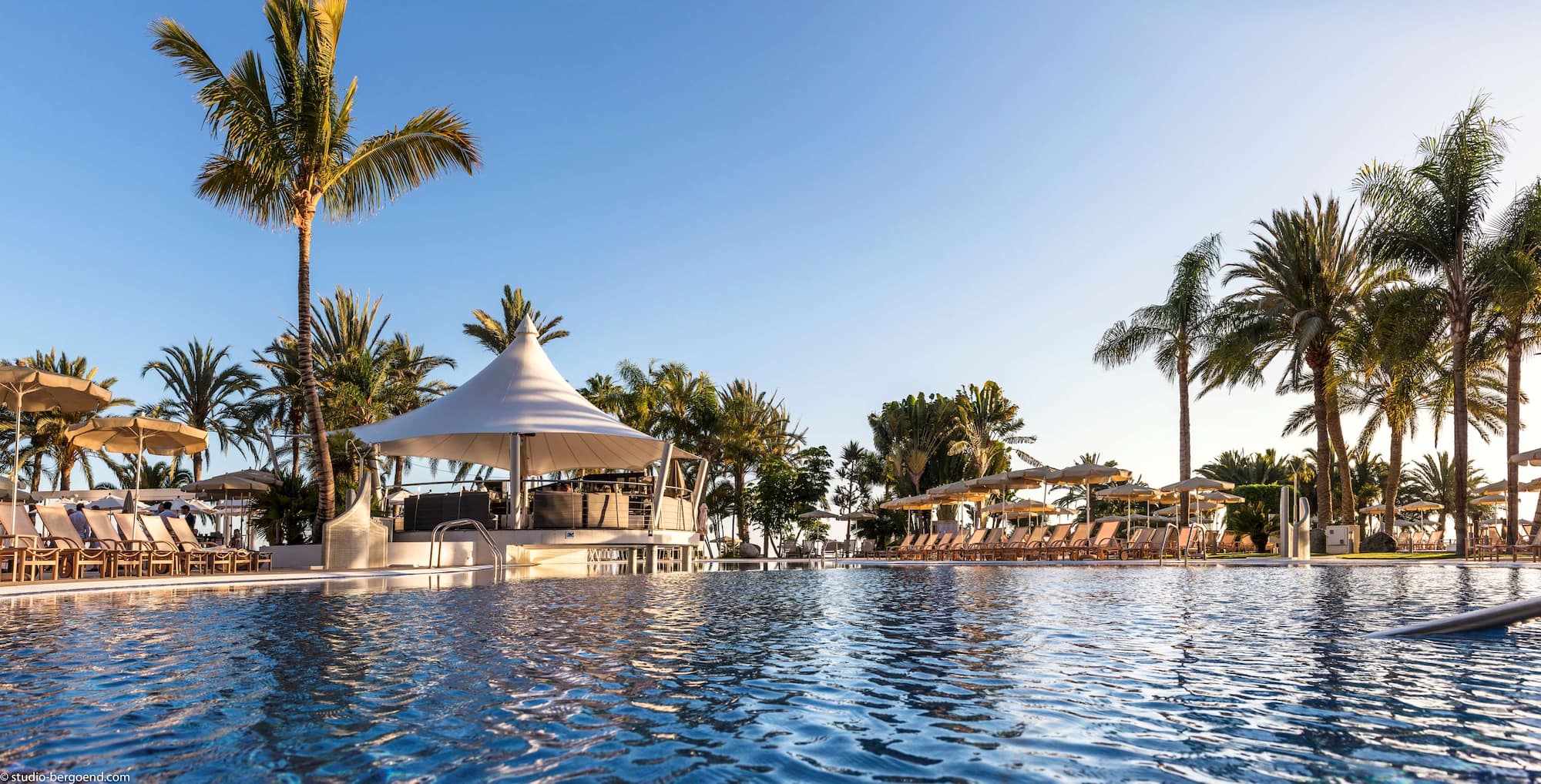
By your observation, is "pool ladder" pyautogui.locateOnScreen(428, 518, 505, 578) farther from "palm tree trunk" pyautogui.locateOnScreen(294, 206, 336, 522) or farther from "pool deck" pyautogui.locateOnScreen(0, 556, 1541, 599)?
"palm tree trunk" pyautogui.locateOnScreen(294, 206, 336, 522)

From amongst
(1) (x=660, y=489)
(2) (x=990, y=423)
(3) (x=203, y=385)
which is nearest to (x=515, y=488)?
(1) (x=660, y=489)

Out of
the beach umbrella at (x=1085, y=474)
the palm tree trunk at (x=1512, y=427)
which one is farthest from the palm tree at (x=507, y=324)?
the palm tree trunk at (x=1512, y=427)

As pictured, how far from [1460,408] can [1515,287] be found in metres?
3.15

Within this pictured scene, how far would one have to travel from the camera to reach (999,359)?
45.1m

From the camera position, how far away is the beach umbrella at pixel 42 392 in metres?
12.6

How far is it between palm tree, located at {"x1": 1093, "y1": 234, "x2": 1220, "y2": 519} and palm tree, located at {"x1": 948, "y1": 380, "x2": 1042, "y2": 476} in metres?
11.0

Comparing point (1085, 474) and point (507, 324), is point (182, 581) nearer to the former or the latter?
point (1085, 474)

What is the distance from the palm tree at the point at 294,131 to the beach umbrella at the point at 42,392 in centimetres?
352

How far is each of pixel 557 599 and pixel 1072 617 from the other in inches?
206

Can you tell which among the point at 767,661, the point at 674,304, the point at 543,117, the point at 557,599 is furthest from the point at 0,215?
the point at 767,661

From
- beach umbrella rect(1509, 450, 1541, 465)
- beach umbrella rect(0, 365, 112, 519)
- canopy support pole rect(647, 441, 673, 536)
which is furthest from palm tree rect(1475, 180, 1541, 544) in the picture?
beach umbrella rect(0, 365, 112, 519)

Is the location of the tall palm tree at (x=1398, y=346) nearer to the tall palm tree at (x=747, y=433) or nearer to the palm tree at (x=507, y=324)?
the tall palm tree at (x=747, y=433)

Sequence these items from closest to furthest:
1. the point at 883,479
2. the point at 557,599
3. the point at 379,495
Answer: the point at 557,599 < the point at 379,495 < the point at 883,479

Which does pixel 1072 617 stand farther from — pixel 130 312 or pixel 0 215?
pixel 130 312
